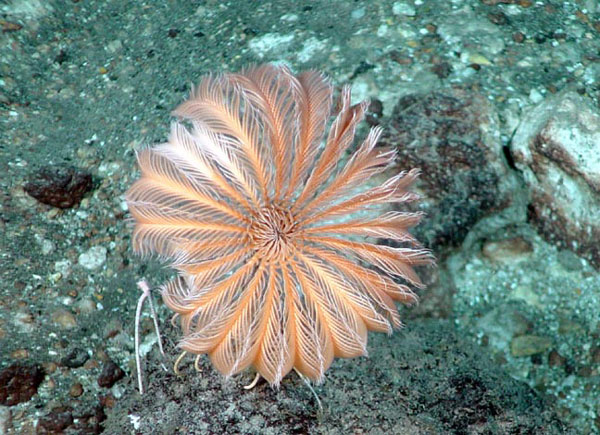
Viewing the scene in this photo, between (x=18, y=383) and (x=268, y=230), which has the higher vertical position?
(x=268, y=230)

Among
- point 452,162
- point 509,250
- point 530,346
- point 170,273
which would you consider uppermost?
point 170,273

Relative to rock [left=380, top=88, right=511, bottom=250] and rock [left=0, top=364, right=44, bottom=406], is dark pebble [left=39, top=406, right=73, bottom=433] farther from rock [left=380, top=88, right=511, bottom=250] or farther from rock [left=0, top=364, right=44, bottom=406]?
rock [left=380, top=88, right=511, bottom=250]

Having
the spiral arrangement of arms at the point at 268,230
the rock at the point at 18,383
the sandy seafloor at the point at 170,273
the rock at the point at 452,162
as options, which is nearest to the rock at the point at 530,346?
the sandy seafloor at the point at 170,273

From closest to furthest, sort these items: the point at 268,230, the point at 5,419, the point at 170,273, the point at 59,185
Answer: the point at 268,230
the point at 5,419
the point at 170,273
the point at 59,185

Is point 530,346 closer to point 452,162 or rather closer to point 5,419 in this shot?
point 452,162

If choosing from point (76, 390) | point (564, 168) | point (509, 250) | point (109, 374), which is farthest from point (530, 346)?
point (76, 390)

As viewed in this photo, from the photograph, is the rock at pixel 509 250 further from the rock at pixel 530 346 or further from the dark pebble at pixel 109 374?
the dark pebble at pixel 109 374
